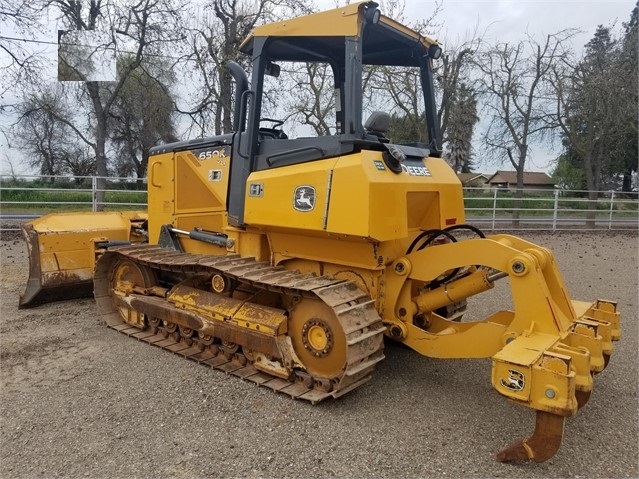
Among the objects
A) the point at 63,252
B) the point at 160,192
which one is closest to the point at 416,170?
the point at 160,192

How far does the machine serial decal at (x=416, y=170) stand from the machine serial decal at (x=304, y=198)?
81cm

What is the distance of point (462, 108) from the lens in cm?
1880

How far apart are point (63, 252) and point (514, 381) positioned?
577 cm

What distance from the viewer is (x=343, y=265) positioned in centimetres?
428

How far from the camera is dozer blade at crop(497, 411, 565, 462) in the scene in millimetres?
2869

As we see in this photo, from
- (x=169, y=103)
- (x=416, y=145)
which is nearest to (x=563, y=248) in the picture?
(x=416, y=145)

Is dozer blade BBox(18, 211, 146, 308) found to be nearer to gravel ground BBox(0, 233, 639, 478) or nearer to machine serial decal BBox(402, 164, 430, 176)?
gravel ground BBox(0, 233, 639, 478)

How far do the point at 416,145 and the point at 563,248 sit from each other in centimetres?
1007

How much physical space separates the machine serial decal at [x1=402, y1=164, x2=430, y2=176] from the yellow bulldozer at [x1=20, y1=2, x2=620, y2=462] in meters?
0.02

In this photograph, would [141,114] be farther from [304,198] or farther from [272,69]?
[304,198]

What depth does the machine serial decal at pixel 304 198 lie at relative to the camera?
4020 millimetres

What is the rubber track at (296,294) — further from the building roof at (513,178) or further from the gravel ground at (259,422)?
the building roof at (513,178)

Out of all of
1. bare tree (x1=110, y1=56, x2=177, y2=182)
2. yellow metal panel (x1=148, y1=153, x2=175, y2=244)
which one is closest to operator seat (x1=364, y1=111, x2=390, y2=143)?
yellow metal panel (x1=148, y1=153, x2=175, y2=244)

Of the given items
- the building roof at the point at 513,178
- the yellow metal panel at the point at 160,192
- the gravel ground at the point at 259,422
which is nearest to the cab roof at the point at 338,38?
the yellow metal panel at the point at 160,192
